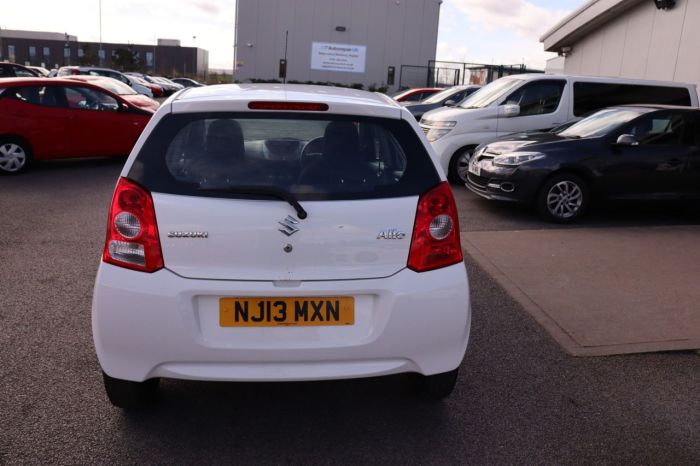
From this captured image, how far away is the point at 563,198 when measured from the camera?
27.3 ft

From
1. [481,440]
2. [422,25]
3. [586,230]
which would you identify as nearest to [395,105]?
[481,440]

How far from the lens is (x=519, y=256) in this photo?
664 centimetres

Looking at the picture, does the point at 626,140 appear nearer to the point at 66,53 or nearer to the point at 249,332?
the point at 249,332

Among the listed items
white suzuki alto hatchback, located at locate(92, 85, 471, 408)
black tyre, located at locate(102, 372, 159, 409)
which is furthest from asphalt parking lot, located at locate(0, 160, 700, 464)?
white suzuki alto hatchback, located at locate(92, 85, 471, 408)

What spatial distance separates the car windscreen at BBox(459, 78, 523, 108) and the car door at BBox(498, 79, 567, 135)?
0.56 ft

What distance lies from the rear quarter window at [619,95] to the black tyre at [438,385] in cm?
868

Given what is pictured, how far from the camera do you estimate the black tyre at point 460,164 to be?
10852 millimetres

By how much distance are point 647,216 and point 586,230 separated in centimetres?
178

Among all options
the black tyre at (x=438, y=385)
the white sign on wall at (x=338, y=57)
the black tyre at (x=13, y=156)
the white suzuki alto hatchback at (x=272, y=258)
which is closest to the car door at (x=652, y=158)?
the black tyre at (x=438, y=385)

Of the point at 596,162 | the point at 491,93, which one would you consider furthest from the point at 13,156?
the point at 596,162

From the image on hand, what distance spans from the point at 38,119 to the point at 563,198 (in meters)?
8.19

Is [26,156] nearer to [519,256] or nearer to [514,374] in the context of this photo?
[519,256]

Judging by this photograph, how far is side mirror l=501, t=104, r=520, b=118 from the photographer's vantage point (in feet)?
35.1

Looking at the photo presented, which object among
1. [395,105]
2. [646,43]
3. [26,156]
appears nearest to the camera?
[395,105]
